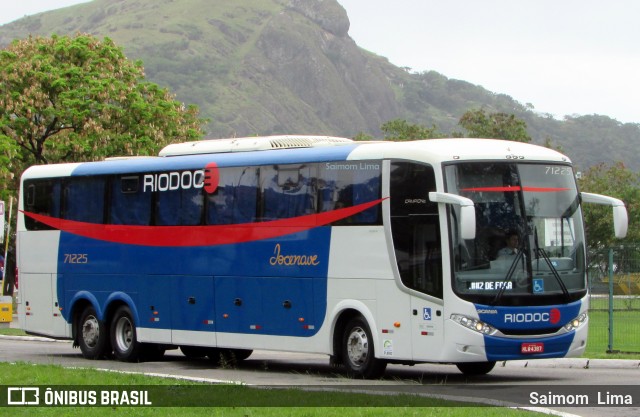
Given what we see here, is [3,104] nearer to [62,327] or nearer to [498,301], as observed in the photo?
[62,327]

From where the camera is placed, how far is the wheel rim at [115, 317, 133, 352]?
23.5m

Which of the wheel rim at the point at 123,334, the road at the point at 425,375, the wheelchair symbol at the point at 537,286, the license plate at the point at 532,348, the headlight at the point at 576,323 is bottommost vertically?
the road at the point at 425,375

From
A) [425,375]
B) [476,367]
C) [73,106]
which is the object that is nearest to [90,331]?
[425,375]

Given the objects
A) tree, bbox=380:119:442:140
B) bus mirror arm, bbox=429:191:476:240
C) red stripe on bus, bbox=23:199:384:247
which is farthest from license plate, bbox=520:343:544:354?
tree, bbox=380:119:442:140

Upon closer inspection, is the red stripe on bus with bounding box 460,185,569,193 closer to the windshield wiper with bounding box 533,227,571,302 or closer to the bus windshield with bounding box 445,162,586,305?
the bus windshield with bounding box 445,162,586,305

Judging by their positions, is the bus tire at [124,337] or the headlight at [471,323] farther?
the bus tire at [124,337]

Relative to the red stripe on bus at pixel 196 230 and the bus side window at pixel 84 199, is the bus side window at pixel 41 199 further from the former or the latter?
the bus side window at pixel 84 199

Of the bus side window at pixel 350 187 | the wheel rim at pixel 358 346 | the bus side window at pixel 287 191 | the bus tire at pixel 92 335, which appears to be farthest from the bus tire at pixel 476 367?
the bus tire at pixel 92 335

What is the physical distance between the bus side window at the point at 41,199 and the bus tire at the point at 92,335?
2.01 m

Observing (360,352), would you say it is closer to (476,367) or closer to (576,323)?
(476,367)

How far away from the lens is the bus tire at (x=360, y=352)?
61.3 feet

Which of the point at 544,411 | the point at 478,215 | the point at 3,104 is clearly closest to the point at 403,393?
the point at 544,411

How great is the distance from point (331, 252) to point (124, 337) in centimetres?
592

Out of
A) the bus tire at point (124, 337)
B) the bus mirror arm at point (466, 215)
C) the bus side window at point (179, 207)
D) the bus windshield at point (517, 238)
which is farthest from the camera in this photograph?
the bus tire at point (124, 337)
